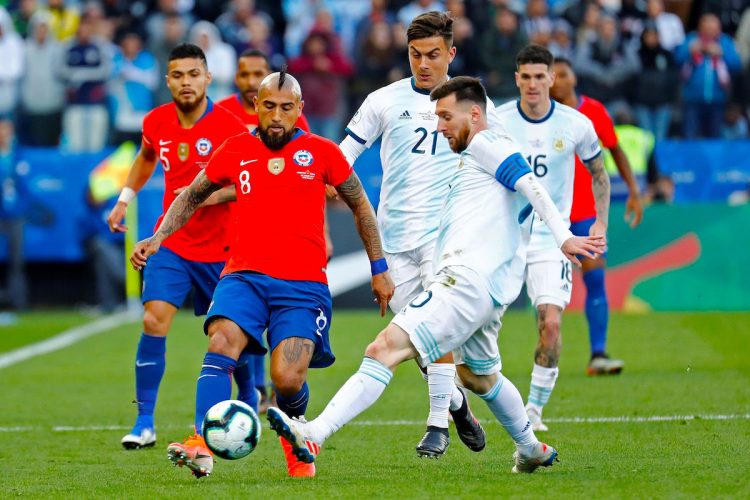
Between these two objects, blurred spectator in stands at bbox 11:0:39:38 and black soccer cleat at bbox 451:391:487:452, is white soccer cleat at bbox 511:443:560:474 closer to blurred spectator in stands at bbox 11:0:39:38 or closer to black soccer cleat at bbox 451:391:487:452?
black soccer cleat at bbox 451:391:487:452

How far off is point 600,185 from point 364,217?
2442mm

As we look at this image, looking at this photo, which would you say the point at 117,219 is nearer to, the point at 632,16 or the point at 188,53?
the point at 188,53

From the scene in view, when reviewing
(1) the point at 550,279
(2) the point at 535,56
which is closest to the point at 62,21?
(2) the point at 535,56

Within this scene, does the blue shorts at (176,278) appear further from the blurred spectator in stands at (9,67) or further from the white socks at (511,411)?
the blurred spectator in stands at (9,67)

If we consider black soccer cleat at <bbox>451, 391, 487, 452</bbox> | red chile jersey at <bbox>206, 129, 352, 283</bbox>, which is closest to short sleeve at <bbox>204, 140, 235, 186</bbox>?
red chile jersey at <bbox>206, 129, 352, 283</bbox>

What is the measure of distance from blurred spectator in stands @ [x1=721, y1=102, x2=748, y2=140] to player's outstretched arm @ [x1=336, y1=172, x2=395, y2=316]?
13.5 meters

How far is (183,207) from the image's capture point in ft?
25.2

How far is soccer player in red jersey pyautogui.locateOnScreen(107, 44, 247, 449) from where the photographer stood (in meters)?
8.89

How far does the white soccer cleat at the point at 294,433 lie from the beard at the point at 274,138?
155 cm

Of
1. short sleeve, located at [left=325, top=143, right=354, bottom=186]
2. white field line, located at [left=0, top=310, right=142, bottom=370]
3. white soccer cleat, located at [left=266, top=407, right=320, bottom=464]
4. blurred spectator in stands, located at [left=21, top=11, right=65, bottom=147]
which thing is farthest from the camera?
blurred spectator in stands, located at [left=21, top=11, right=65, bottom=147]

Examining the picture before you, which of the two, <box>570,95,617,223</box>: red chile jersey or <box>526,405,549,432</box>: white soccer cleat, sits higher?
<box>570,95,617,223</box>: red chile jersey

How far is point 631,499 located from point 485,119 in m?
2.10

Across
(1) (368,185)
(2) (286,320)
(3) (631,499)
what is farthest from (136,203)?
(3) (631,499)

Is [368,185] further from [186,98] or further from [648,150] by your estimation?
[186,98]
